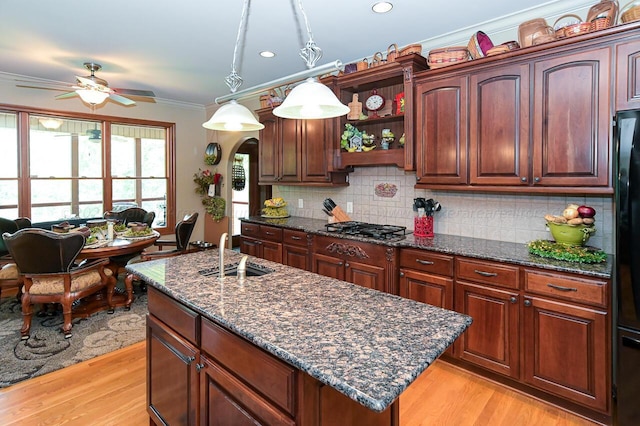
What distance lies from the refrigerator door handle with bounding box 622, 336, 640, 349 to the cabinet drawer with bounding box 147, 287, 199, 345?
7.24 feet

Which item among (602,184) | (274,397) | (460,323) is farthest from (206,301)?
(602,184)

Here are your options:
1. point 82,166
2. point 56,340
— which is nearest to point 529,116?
point 56,340

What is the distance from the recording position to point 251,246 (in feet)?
15.1

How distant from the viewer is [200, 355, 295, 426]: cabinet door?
1252 millimetres

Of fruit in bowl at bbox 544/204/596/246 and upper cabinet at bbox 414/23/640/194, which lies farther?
fruit in bowl at bbox 544/204/596/246

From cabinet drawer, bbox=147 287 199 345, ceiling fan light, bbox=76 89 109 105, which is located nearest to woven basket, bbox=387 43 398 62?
cabinet drawer, bbox=147 287 199 345

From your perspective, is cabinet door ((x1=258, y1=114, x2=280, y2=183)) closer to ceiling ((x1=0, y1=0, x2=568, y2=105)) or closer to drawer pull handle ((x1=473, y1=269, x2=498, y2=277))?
ceiling ((x1=0, y1=0, x2=568, y2=105))

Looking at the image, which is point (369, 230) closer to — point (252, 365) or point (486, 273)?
point (486, 273)

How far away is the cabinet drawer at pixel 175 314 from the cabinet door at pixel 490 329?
1929 millimetres

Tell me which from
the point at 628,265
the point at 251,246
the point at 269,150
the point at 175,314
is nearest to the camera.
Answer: the point at 175,314

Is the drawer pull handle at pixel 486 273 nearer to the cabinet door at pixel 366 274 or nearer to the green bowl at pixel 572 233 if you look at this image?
the green bowl at pixel 572 233

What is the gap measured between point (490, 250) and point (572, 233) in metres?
0.52

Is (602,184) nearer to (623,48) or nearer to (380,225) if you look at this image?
(623,48)

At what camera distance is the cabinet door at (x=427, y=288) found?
2.79 meters
